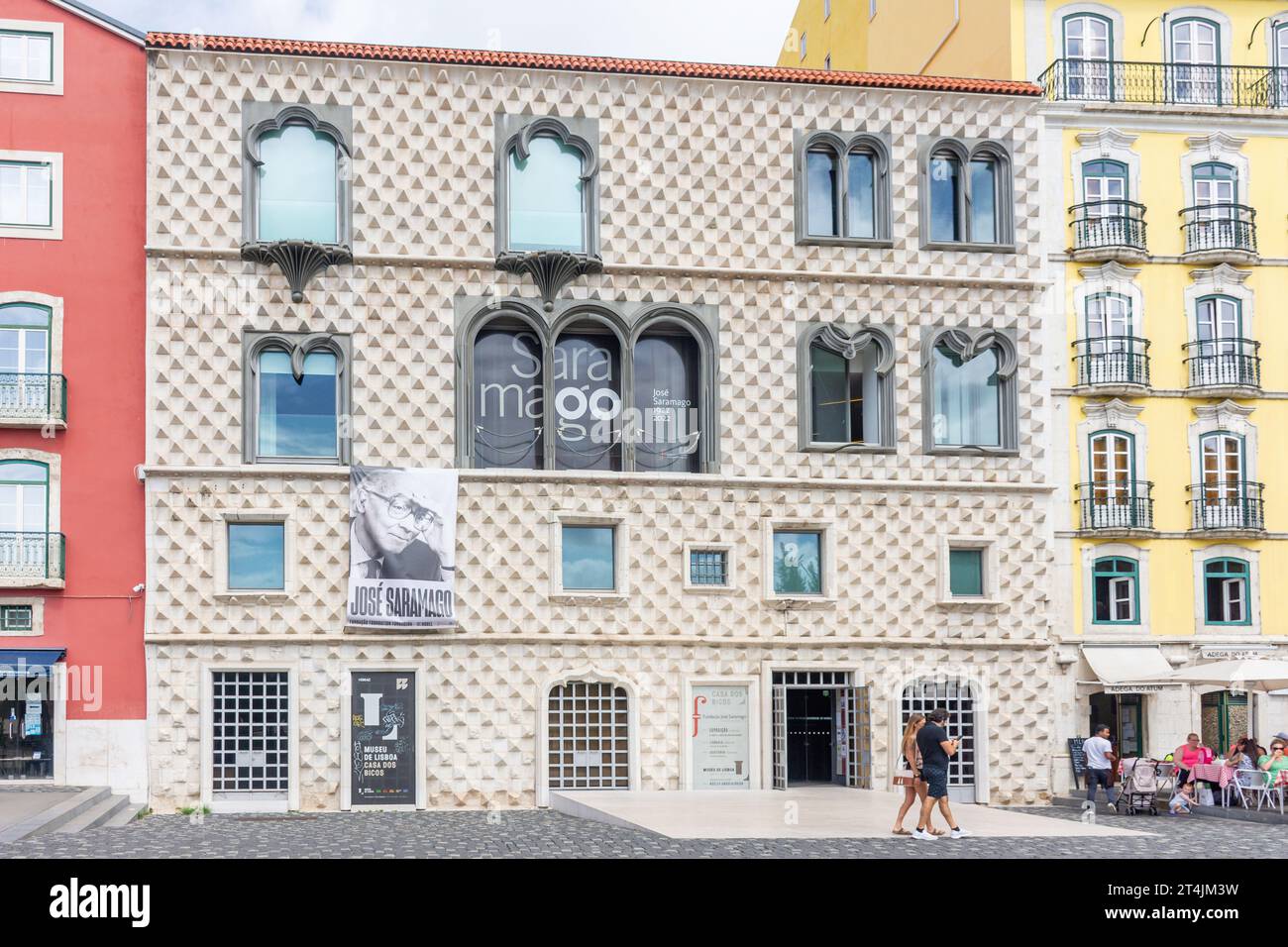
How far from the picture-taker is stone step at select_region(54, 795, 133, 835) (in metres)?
26.1

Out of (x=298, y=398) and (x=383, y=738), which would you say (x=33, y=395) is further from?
(x=383, y=738)

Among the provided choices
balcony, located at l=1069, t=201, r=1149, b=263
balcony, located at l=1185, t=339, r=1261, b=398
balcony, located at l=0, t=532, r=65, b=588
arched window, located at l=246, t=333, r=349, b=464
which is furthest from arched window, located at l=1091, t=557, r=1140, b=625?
balcony, located at l=0, t=532, r=65, b=588

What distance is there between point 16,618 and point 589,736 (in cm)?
1071

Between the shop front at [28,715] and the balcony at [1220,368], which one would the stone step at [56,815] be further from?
the balcony at [1220,368]

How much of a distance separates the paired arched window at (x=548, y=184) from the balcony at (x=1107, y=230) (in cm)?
1112

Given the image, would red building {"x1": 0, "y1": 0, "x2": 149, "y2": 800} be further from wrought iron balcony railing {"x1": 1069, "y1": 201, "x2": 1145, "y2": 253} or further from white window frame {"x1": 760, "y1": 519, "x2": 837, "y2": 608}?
wrought iron balcony railing {"x1": 1069, "y1": 201, "x2": 1145, "y2": 253}

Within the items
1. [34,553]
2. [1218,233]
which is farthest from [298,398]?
[1218,233]

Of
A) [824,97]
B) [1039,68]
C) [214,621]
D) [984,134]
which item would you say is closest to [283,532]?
[214,621]

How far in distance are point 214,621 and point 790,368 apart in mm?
12008

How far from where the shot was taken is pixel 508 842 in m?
24.7

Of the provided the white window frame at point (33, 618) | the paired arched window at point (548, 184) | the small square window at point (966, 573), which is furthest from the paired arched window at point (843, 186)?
the white window frame at point (33, 618)

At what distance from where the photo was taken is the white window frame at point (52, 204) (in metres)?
31.3

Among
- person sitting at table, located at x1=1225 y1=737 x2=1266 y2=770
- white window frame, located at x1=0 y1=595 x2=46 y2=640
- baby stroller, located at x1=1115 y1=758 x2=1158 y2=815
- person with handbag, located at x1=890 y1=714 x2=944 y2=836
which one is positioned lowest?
baby stroller, located at x1=1115 y1=758 x2=1158 y2=815

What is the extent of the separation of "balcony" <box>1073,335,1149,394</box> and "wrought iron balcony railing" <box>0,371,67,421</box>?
68.8ft
